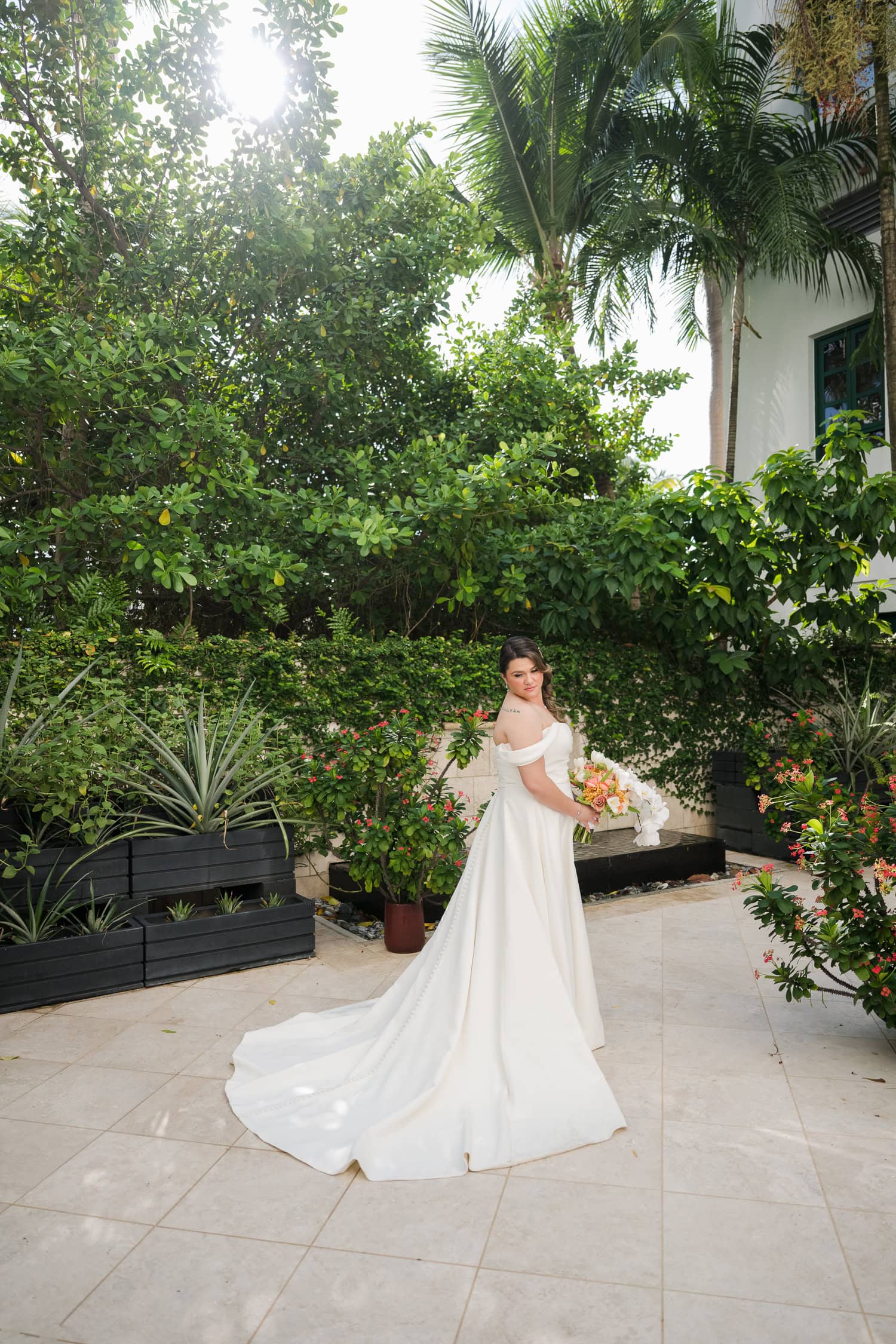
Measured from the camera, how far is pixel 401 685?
22.7ft

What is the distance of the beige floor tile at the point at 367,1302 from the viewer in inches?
87.9

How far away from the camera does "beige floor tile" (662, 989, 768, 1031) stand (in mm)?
4461

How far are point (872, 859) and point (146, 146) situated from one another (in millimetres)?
6867

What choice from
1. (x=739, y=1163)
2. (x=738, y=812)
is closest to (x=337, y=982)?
(x=739, y=1163)

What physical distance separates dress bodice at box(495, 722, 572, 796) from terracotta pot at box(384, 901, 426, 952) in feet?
6.58

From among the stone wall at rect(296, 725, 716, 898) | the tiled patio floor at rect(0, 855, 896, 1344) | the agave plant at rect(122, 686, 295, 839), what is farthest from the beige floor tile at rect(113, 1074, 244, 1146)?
the stone wall at rect(296, 725, 716, 898)

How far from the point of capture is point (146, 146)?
22.1 feet

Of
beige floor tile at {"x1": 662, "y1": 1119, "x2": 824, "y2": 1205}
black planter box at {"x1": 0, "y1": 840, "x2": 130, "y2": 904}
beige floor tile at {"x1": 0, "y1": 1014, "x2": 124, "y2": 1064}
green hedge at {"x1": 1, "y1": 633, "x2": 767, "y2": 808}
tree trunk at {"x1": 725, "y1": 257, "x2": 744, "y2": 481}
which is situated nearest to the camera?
beige floor tile at {"x1": 662, "y1": 1119, "x2": 824, "y2": 1205}

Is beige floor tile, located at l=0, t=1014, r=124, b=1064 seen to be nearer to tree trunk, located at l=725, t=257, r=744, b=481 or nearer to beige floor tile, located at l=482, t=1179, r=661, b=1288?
beige floor tile, located at l=482, t=1179, r=661, b=1288

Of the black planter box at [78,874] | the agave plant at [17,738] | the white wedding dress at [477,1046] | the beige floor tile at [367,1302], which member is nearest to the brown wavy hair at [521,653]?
the white wedding dress at [477,1046]

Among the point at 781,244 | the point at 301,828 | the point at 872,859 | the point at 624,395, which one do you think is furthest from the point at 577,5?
the point at 872,859

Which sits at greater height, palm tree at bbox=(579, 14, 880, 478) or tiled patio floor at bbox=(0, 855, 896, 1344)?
palm tree at bbox=(579, 14, 880, 478)

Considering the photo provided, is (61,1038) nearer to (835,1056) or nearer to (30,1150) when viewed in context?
(30,1150)

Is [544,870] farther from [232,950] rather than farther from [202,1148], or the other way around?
[232,950]
